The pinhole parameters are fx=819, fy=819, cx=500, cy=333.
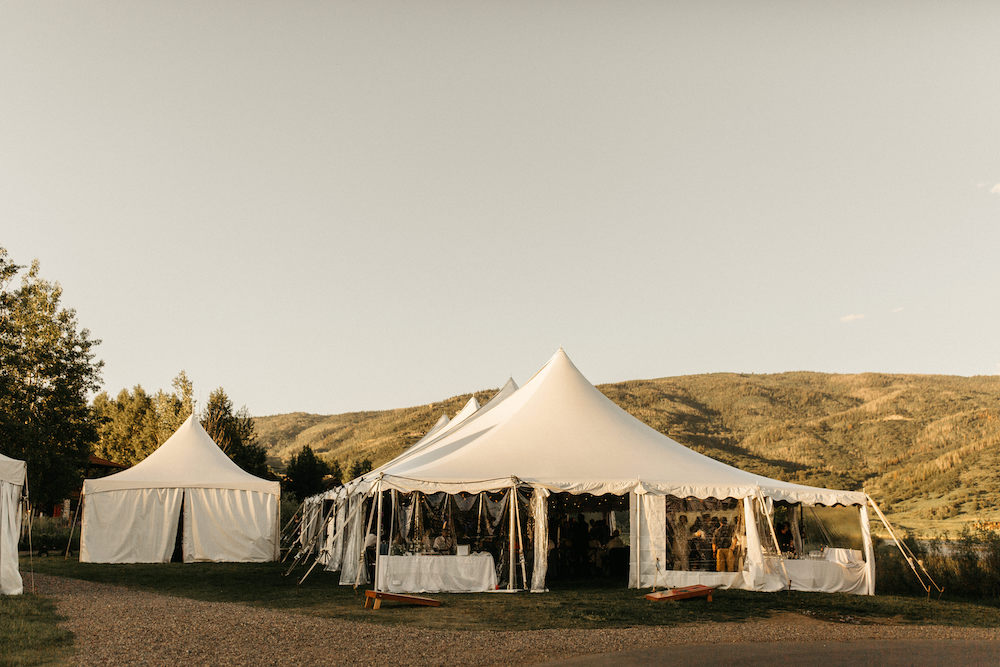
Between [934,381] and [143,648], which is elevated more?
[934,381]

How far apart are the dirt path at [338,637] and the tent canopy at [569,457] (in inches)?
122

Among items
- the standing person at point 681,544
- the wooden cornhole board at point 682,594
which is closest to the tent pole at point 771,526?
the standing person at point 681,544

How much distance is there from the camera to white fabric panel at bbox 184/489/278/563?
19.6 metres

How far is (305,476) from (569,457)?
89.4ft

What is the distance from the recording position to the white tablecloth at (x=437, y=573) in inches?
453

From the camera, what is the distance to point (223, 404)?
34.2m

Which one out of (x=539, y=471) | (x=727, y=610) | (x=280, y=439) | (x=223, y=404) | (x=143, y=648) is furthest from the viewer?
(x=280, y=439)

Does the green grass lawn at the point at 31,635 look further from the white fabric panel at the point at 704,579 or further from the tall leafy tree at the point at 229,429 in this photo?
the tall leafy tree at the point at 229,429

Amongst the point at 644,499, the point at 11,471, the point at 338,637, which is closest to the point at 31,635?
the point at 338,637

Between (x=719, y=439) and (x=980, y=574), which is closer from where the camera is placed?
(x=980, y=574)

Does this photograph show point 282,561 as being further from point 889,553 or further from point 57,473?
point 889,553

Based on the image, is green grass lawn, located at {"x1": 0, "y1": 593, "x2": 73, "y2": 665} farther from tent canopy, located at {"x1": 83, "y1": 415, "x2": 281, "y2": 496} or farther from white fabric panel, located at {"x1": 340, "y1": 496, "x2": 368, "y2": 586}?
tent canopy, located at {"x1": 83, "y1": 415, "x2": 281, "y2": 496}

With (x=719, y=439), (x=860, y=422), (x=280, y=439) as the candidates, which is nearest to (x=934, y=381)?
(x=860, y=422)

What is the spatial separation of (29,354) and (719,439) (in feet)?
134
